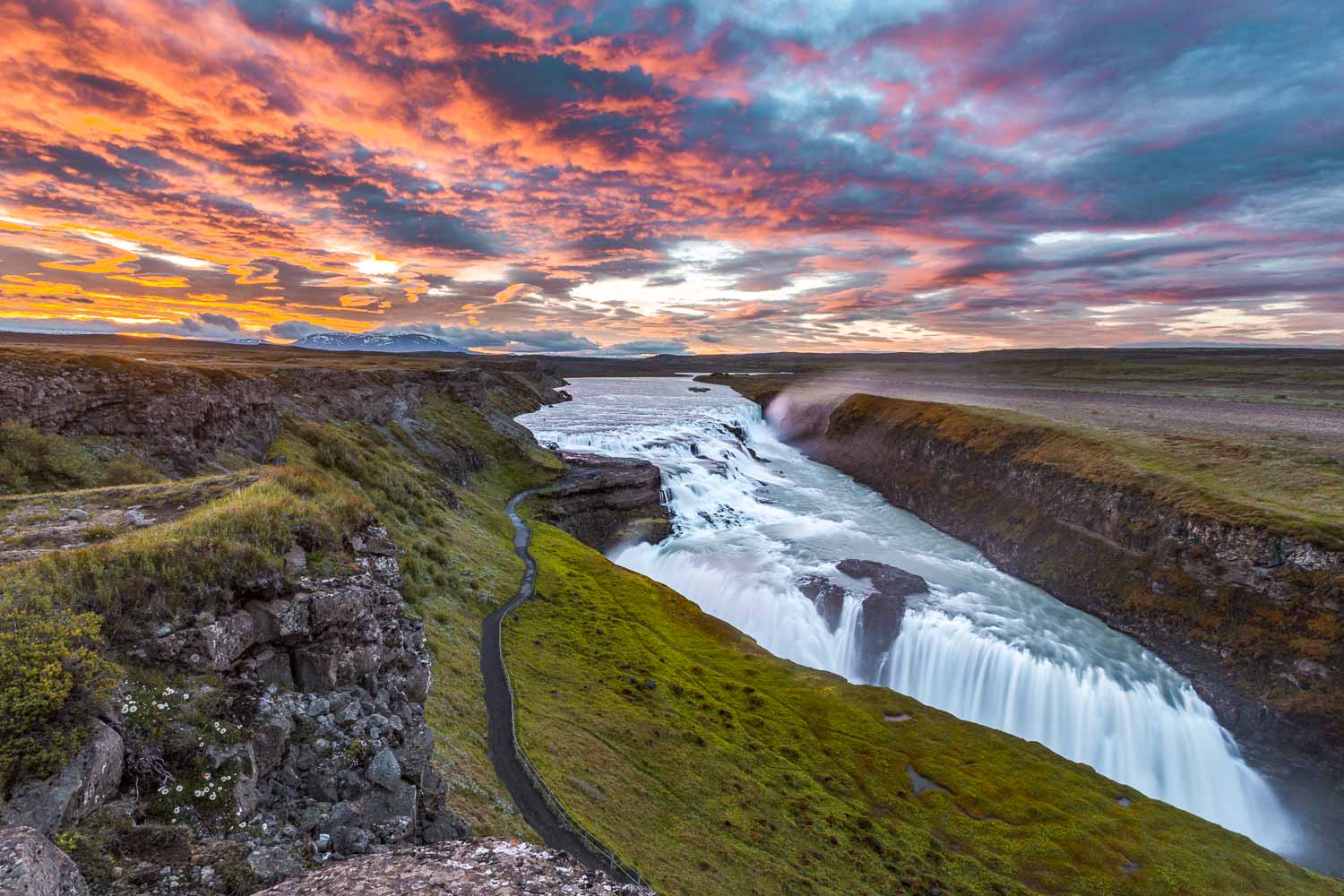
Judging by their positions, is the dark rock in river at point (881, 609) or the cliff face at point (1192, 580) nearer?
the cliff face at point (1192, 580)

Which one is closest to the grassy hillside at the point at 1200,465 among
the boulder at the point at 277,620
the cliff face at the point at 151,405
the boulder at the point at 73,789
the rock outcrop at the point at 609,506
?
the rock outcrop at the point at 609,506

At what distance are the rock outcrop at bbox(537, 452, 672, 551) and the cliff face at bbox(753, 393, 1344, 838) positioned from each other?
3410cm

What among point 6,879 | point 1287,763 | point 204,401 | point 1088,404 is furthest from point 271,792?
point 1088,404

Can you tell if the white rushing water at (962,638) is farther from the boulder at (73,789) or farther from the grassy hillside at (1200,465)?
the boulder at (73,789)

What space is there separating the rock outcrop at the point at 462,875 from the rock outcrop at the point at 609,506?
51.6 m

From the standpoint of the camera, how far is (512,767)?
2012cm

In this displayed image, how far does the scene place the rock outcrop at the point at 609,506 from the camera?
61.3m

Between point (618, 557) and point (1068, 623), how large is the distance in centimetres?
→ 4026

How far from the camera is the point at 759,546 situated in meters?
55.7

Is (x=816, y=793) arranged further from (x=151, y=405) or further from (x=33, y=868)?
(x=151, y=405)

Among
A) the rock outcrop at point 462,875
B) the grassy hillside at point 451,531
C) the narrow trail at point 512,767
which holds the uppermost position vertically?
the rock outcrop at point 462,875

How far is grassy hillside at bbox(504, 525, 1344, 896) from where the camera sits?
19891 mm

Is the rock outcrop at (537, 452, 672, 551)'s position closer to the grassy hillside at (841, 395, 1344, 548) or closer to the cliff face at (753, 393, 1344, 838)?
the cliff face at (753, 393, 1344, 838)

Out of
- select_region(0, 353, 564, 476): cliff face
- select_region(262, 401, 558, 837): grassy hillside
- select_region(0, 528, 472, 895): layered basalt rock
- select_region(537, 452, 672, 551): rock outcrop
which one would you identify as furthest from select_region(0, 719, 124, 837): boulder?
select_region(537, 452, 672, 551): rock outcrop
